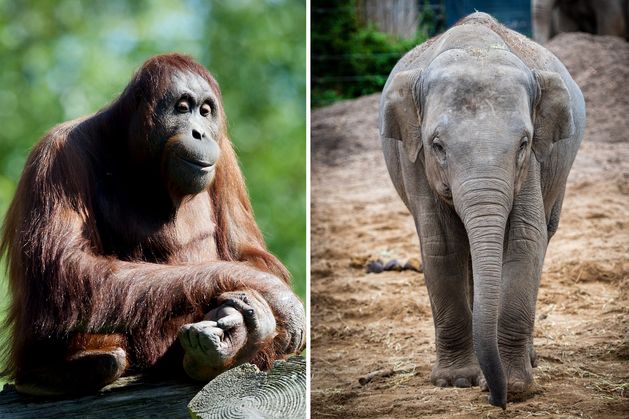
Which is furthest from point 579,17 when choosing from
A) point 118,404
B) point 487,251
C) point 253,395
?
point 118,404

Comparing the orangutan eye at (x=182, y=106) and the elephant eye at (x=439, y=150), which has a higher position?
the orangutan eye at (x=182, y=106)

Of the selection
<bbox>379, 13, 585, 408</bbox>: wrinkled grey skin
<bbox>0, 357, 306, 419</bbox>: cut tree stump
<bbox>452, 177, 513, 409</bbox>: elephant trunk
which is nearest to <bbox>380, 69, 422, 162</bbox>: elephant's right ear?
<bbox>379, 13, 585, 408</bbox>: wrinkled grey skin

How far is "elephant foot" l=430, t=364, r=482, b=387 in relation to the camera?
2967 mm

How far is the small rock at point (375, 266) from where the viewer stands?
3902 mm

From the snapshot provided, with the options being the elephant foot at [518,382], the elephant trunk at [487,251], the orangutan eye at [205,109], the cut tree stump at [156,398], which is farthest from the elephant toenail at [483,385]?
the orangutan eye at [205,109]

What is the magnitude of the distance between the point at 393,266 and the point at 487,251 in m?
1.27

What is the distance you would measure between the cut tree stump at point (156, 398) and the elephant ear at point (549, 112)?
1032mm

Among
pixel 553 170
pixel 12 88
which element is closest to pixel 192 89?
pixel 553 170

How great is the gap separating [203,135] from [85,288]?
17.2 inches

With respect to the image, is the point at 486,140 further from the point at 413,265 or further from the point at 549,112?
the point at 413,265

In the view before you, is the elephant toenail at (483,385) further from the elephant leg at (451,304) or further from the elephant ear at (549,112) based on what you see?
the elephant ear at (549,112)

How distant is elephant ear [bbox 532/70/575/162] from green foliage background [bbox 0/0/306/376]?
4.56 feet

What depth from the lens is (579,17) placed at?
3695 mm

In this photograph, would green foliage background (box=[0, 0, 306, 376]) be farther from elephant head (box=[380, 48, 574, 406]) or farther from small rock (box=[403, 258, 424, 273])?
elephant head (box=[380, 48, 574, 406])
